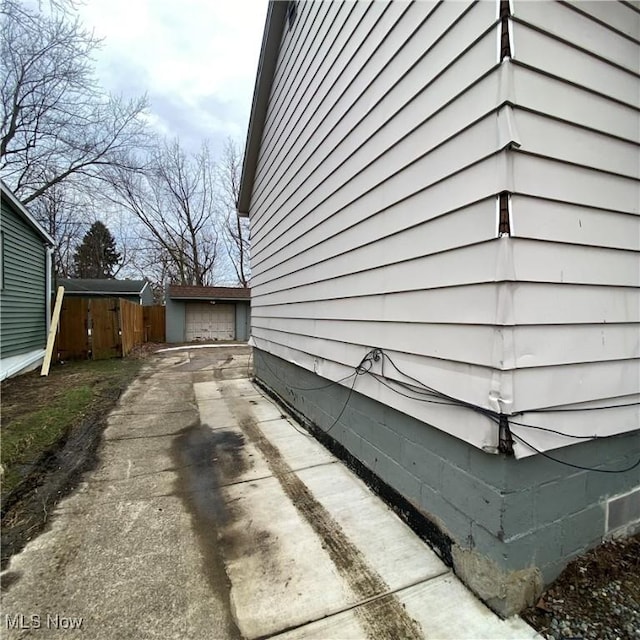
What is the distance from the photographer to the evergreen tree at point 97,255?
2970cm

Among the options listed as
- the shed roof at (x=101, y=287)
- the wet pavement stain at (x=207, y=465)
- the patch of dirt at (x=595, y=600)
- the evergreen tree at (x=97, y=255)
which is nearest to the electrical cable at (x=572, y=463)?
the patch of dirt at (x=595, y=600)

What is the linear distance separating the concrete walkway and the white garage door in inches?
599

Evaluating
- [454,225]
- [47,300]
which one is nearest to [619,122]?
[454,225]

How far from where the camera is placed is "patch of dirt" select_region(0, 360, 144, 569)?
241 centimetres

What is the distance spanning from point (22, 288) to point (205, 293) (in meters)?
9.40

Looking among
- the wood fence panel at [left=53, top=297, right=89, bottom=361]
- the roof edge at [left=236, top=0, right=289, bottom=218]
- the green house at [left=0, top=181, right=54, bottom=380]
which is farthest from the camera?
the wood fence panel at [left=53, top=297, right=89, bottom=361]

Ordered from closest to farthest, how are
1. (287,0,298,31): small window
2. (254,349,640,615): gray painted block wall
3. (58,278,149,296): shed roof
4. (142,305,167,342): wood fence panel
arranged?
(254,349,640,615): gray painted block wall
(287,0,298,31): small window
(142,305,167,342): wood fence panel
(58,278,149,296): shed roof

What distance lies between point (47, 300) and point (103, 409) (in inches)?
265

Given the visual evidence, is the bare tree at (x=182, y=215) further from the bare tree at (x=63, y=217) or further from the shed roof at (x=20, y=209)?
the shed roof at (x=20, y=209)

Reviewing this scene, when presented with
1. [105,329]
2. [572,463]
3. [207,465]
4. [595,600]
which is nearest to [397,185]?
[572,463]

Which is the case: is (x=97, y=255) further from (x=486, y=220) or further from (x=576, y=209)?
(x=576, y=209)

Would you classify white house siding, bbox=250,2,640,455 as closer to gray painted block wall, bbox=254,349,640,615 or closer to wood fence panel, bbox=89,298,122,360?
gray painted block wall, bbox=254,349,640,615

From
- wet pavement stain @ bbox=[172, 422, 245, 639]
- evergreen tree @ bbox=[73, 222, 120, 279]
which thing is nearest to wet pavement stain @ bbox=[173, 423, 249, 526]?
wet pavement stain @ bbox=[172, 422, 245, 639]

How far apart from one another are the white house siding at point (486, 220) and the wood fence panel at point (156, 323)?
17443 mm
